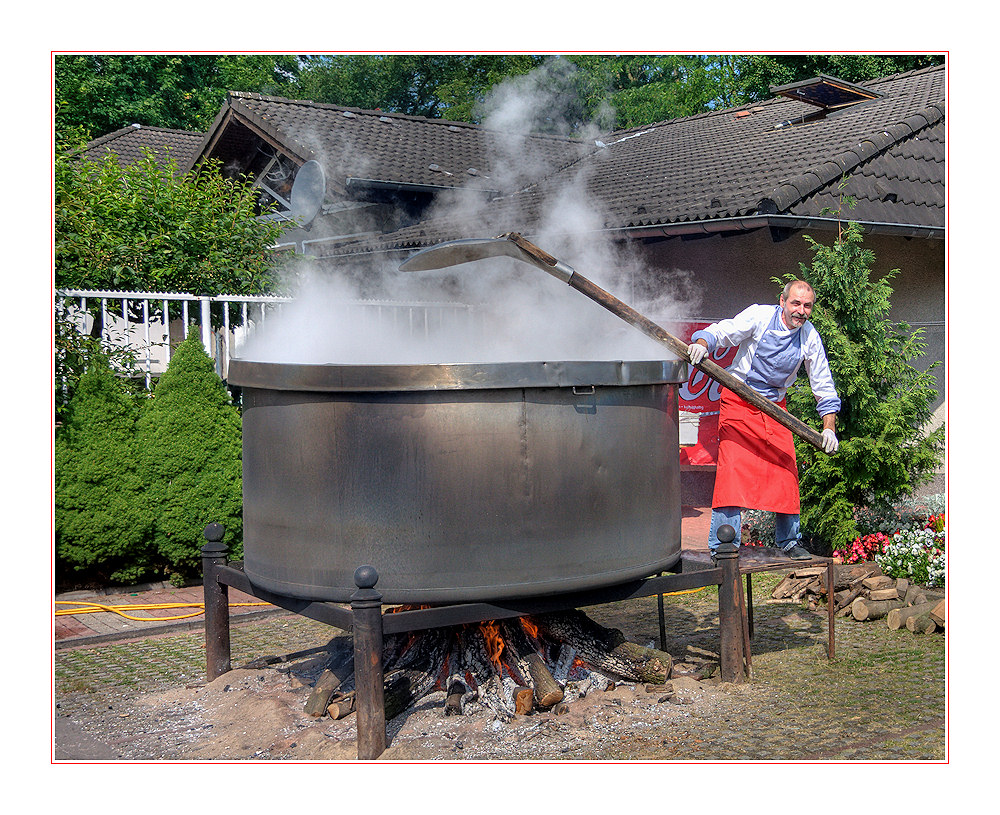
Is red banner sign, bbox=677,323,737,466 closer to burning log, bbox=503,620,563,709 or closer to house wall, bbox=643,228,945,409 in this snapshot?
house wall, bbox=643,228,945,409

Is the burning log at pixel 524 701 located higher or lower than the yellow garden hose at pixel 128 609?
higher

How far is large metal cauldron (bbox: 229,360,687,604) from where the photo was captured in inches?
138

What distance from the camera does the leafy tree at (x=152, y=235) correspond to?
709cm

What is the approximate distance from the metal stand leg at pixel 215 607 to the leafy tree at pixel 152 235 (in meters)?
3.16

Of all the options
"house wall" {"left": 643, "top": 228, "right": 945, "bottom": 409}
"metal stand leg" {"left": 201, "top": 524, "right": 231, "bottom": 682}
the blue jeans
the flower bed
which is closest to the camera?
"metal stand leg" {"left": 201, "top": 524, "right": 231, "bottom": 682}

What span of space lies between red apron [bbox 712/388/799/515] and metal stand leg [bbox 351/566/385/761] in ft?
6.80

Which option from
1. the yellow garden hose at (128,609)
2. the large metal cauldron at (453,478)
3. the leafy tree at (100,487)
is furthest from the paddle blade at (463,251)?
the leafy tree at (100,487)

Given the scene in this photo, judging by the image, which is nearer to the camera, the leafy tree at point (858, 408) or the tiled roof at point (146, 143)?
the leafy tree at point (858, 408)

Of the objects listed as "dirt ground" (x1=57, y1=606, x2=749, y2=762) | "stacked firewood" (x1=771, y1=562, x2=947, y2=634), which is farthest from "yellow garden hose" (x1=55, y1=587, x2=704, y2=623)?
"dirt ground" (x1=57, y1=606, x2=749, y2=762)

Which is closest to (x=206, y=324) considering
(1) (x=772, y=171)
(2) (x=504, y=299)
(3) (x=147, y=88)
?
(2) (x=504, y=299)

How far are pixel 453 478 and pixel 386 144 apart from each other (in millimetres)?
12307

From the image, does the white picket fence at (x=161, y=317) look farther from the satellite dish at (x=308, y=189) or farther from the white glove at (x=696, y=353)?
the satellite dish at (x=308, y=189)

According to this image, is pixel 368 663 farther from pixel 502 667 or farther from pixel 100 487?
pixel 100 487

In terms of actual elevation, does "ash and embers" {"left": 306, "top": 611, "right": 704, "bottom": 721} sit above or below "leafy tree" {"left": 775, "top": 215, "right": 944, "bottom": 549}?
below
